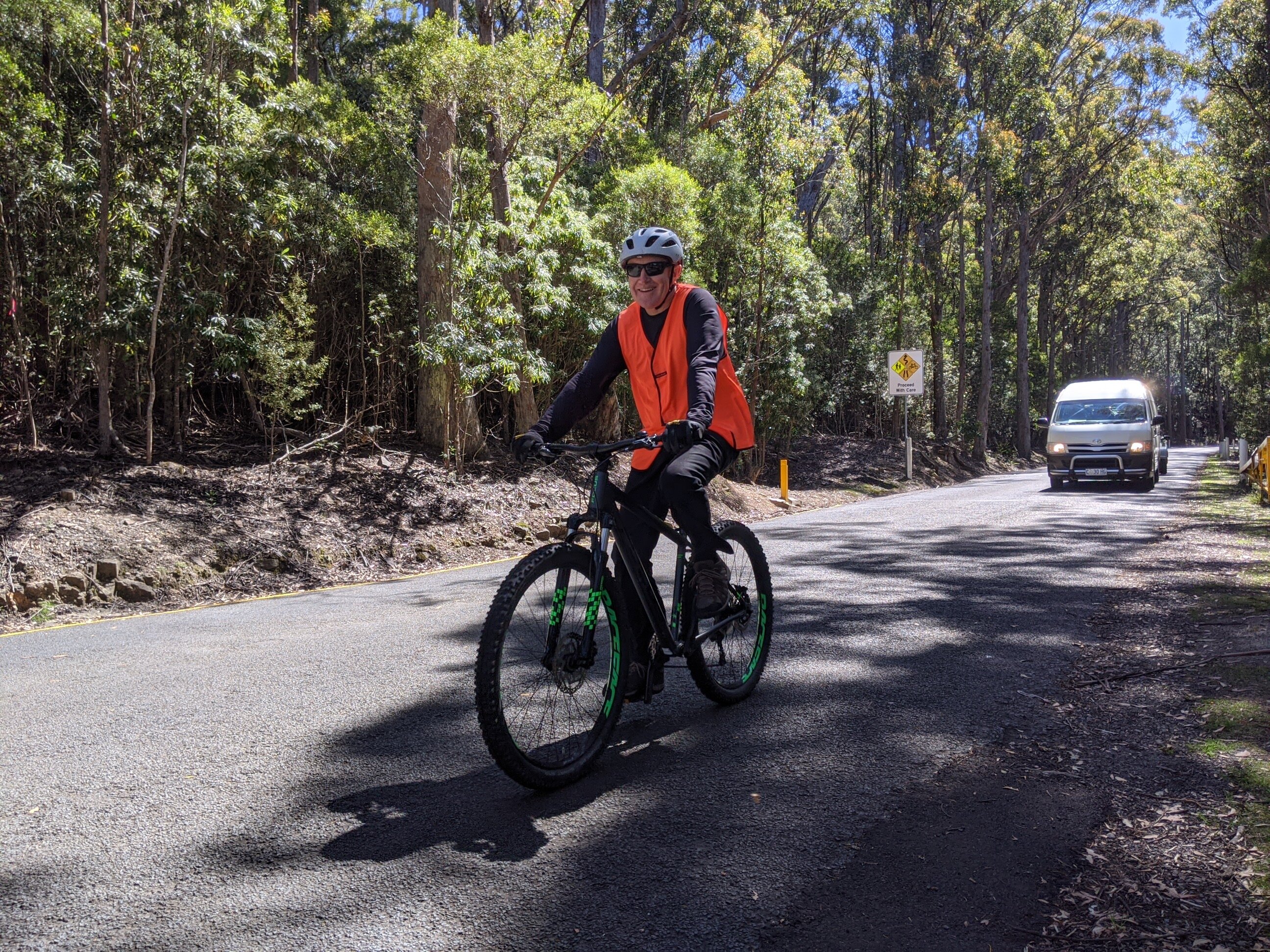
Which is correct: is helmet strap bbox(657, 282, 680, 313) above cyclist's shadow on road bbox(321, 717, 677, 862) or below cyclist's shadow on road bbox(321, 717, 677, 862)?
above

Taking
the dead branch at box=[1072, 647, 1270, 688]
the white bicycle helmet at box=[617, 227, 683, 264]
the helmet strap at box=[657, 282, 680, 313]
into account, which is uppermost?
the white bicycle helmet at box=[617, 227, 683, 264]

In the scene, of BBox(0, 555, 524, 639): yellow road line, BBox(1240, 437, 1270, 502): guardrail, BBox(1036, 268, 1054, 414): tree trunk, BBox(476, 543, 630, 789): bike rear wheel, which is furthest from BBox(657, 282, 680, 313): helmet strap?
BBox(1036, 268, 1054, 414): tree trunk

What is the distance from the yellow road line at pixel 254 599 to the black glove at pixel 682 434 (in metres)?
4.31

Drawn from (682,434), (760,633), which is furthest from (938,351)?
(682,434)

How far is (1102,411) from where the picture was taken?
2058cm

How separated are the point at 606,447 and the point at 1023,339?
43455 millimetres

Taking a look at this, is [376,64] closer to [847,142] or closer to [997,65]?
[847,142]

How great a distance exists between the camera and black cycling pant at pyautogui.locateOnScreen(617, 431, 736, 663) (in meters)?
4.16

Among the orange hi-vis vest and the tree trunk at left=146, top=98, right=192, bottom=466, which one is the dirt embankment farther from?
the orange hi-vis vest

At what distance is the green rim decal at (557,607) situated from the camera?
12.1ft

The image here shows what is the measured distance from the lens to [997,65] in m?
33.8

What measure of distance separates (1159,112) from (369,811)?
1616 inches

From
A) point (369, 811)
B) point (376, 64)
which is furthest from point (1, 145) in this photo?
point (376, 64)

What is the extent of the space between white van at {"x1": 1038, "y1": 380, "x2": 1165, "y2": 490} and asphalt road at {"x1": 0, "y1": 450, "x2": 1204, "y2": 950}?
13.5m
